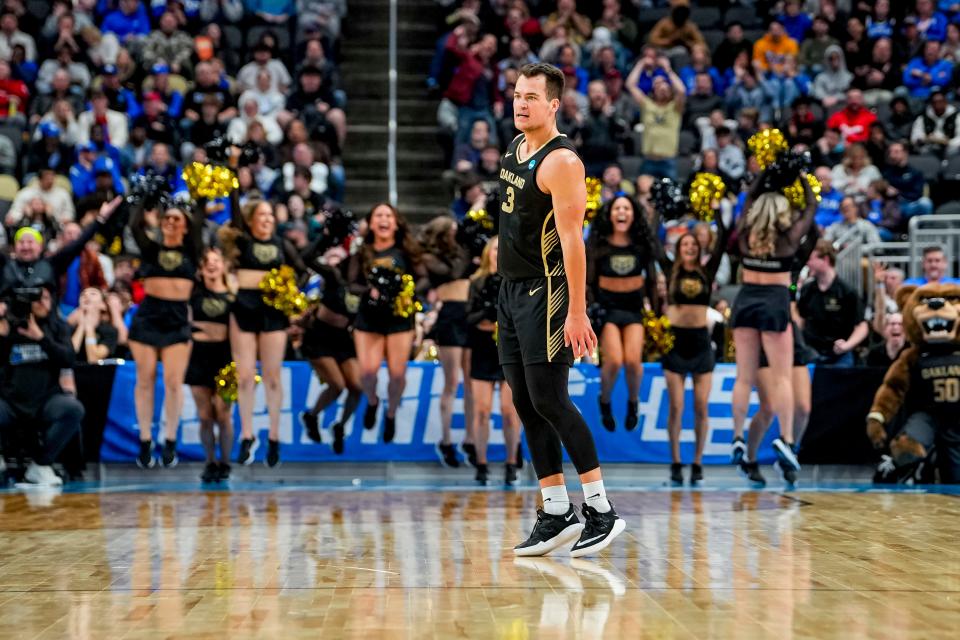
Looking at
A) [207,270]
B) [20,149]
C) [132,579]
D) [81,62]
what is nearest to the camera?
[132,579]

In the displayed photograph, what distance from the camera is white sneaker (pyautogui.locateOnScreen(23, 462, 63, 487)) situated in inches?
392

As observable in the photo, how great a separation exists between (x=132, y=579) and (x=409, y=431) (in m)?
5.58

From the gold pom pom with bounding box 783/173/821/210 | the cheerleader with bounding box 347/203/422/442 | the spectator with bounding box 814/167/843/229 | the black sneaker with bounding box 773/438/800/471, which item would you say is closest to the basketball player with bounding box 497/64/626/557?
the black sneaker with bounding box 773/438/800/471

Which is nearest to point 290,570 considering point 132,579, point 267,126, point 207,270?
point 132,579

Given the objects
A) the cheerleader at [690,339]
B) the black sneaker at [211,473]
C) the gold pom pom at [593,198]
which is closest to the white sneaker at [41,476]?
the black sneaker at [211,473]

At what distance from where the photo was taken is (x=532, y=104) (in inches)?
226

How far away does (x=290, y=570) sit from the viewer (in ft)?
17.6

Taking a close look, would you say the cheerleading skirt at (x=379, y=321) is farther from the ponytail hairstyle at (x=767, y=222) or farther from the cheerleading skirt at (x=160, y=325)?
the ponytail hairstyle at (x=767, y=222)

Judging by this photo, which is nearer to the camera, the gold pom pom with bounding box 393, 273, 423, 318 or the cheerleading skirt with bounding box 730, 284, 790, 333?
the cheerleading skirt with bounding box 730, 284, 790, 333

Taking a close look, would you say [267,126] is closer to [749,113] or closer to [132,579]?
[749,113]

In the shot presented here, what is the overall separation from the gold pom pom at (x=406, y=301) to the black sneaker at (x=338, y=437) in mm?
1024

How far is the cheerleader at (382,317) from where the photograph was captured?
10180 millimetres

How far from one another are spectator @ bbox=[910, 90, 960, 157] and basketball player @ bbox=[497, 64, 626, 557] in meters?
10.3

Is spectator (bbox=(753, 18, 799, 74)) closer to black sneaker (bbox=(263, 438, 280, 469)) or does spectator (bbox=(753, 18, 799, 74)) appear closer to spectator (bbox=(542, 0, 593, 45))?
spectator (bbox=(542, 0, 593, 45))
